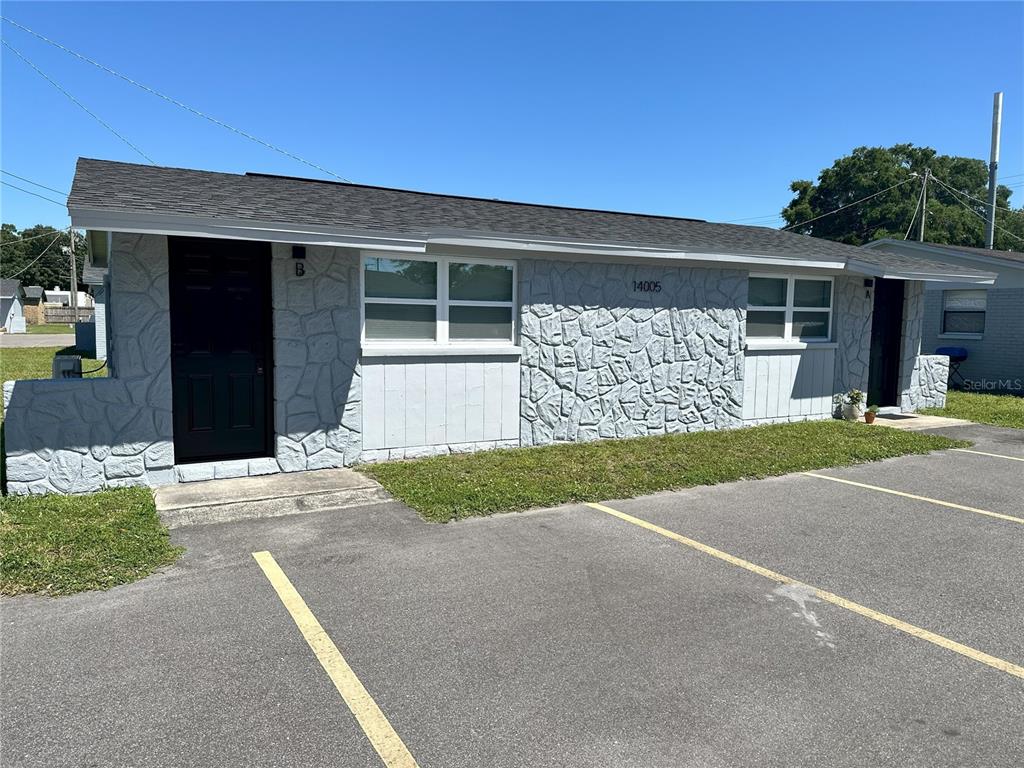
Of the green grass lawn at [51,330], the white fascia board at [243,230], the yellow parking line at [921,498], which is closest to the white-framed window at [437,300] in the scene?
the white fascia board at [243,230]

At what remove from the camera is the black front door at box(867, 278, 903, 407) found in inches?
524

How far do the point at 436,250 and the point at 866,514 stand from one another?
18.4 feet

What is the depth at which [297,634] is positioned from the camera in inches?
153

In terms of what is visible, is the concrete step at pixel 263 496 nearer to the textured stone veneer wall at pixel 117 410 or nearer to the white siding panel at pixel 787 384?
the textured stone veneer wall at pixel 117 410

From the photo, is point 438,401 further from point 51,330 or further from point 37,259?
point 37,259

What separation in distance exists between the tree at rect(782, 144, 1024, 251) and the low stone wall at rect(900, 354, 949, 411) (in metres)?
30.6

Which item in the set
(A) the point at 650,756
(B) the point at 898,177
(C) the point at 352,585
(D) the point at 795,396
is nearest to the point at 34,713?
(C) the point at 352,585

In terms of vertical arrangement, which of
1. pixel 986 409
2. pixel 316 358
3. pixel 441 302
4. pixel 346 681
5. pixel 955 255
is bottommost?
pixel 346 681

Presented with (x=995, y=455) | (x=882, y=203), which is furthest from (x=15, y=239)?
(x=995, y=455)

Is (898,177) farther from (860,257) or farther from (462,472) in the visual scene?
(462,472)

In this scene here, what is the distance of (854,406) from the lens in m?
12.3

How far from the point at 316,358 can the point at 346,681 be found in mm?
4899

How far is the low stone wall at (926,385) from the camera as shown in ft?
44.6

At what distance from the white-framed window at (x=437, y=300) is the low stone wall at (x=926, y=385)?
916cm
